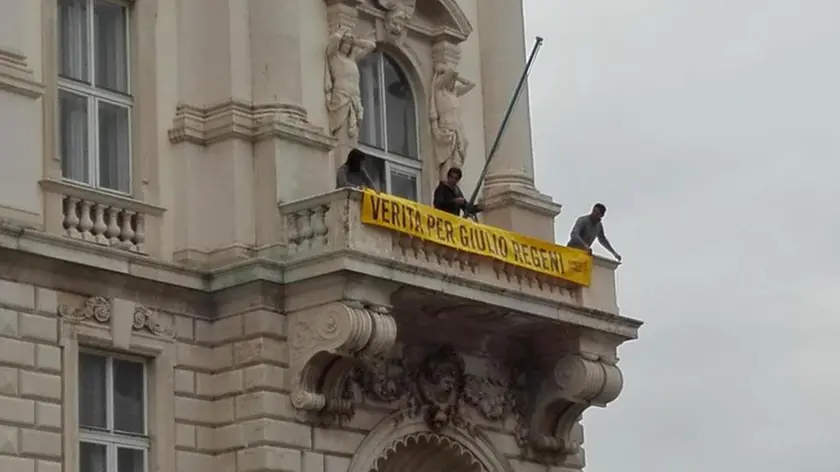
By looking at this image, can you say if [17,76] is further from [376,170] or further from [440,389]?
[440,389]

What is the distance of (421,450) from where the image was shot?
30.2 metres

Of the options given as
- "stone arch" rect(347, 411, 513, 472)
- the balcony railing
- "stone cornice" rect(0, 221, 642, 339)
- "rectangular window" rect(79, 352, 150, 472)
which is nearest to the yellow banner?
the balcony railing

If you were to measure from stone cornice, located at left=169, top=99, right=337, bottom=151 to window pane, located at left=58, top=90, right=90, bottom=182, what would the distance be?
1.27m

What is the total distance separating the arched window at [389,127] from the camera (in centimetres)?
3158

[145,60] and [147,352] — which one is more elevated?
[145,60]

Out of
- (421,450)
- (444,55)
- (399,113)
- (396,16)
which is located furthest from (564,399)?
(396,16)

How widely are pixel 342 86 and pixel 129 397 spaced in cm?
551

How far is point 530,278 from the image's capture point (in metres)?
30.2

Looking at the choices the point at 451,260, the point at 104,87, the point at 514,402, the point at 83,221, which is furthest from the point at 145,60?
the point at 514,402

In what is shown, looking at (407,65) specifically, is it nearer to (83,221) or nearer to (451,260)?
(451,260)

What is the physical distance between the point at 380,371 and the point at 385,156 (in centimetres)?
383

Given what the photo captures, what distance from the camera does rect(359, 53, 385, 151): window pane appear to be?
1241 inches

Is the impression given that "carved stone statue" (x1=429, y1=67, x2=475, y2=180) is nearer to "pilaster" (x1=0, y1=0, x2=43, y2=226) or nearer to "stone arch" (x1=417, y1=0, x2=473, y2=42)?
"stone arch" (x1=417, y1=0, x2=473, y2=42)

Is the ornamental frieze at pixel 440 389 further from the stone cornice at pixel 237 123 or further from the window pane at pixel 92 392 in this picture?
the window pane at pixel 92 392
